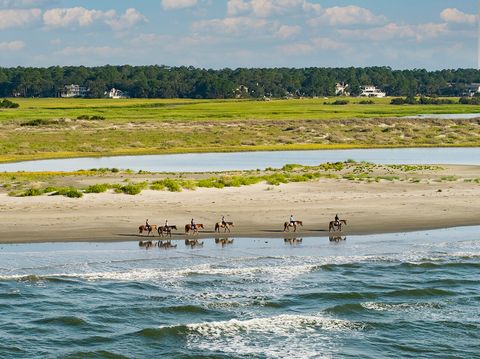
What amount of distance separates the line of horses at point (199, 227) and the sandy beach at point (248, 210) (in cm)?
32

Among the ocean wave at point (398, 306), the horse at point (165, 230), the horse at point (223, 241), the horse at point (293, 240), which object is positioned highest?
the horse at point (165, 230)

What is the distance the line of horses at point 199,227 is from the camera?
39.4m

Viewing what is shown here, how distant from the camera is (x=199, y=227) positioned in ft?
133

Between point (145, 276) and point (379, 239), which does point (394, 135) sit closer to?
point (379, 239)

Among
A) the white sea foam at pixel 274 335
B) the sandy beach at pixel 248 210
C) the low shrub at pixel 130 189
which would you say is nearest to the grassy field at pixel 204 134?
the low shrub at pixel 130 189

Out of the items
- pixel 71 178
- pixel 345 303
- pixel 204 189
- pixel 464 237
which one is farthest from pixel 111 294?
pixel 71 178

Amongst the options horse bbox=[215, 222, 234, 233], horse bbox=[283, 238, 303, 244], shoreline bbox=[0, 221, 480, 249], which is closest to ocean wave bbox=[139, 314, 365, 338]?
horse bbox=[283, 238, 303, 244]

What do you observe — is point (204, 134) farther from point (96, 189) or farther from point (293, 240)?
point (293, 240)

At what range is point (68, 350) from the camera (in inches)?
985

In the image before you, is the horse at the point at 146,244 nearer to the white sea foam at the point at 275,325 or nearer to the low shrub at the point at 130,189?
the white sea foam at the point at 275,325

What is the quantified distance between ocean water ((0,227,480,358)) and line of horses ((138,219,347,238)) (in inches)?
55.3

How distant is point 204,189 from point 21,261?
20.0 meters

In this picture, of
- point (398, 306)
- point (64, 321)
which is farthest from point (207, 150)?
point (64, 321)

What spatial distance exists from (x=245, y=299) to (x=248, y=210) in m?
16.7
